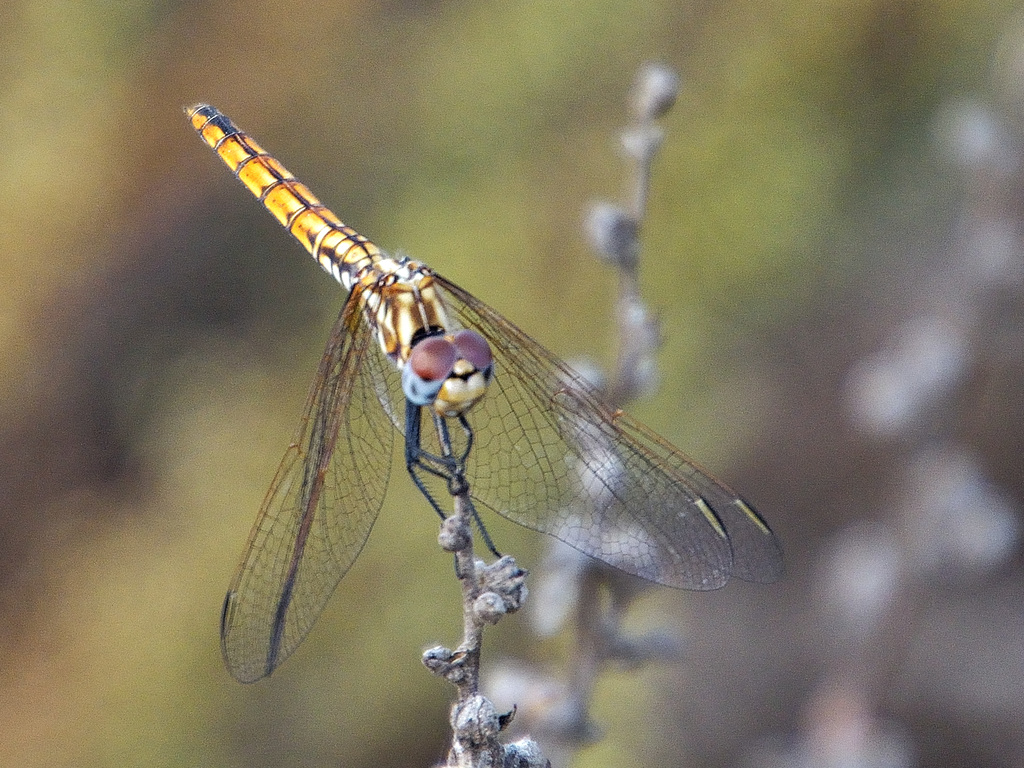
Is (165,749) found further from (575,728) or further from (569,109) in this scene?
(569,109)

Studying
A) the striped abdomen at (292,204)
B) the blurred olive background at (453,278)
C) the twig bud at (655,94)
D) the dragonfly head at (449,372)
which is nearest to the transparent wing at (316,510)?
the dragonfly head at (449,372)

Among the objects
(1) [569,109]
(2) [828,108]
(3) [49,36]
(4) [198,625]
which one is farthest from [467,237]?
(3) [49,36]

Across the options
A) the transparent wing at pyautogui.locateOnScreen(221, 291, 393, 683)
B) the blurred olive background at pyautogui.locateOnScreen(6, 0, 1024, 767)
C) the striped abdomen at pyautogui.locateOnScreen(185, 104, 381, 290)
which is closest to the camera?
the transparent wing at pyautogui.locateOnScreen(221, 291, 393, 683)

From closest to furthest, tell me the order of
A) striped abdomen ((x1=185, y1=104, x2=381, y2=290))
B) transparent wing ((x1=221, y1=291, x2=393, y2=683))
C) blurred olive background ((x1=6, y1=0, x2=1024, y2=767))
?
transparent wing ((x1=221, y1=291, x2=393, y2=683)) < striped abdomen ((x1=185, y1=104, x2=381, y2=290)) < blurred olive background ((x1=6, y1=0, x2=1024, y2=767))

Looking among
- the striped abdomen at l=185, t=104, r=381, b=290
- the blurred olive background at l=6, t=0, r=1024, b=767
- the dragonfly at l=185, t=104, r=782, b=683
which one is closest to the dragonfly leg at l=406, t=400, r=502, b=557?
the dragonfly at l=185, t=104, r=782, b=683

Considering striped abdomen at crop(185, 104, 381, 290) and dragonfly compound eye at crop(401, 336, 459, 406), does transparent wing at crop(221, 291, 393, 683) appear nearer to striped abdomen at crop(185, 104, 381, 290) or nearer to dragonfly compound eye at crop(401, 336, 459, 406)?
dragonfly compound eye at crop(401, 336, 459, 406)

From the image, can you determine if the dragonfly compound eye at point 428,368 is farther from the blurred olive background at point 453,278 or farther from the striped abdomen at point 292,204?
the blurred olive background at point 453,278

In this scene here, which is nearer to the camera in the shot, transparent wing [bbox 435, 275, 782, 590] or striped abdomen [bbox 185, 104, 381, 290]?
transparent wing [bbox 435, 275, 782, 590]

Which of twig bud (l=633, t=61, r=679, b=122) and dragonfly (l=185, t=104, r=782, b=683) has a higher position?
twig bud (l=633, t=61, r=679, b=122)

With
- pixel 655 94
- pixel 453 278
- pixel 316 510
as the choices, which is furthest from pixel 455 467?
pixel 453 278
